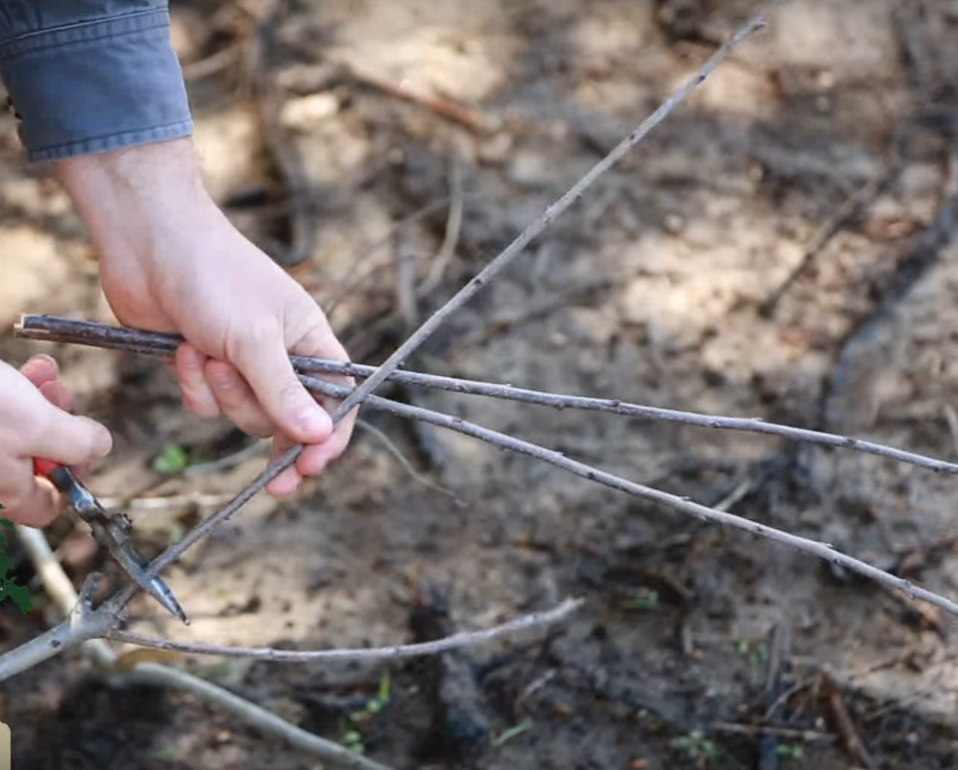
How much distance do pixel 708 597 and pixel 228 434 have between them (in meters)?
0.92

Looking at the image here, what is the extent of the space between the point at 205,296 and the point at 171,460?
861mm

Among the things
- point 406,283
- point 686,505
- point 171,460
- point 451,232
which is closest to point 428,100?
point 451,232

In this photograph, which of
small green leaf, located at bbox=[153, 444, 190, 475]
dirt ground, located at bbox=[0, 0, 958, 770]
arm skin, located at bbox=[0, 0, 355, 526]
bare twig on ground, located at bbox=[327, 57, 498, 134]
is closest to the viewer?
arm skin, located at bbox=[0, 0, 355, 526]

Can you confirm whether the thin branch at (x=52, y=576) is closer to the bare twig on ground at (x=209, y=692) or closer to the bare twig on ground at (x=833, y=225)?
the bare twig on ground at (x=209, y=692)

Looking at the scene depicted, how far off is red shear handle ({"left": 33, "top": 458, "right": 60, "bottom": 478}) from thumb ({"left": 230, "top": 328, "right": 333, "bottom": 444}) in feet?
0.76

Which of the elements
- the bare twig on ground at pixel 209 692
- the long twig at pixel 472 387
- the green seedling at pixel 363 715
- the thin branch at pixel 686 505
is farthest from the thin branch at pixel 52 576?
the thin branch at pixel 686 505

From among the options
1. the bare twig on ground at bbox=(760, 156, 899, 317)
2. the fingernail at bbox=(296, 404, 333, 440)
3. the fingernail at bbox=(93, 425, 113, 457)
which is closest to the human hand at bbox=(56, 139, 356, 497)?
the fingernail at bbox=(296, 404, 333, 440)

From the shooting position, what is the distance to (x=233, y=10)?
330 cm

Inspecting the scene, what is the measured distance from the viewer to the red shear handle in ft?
4.38

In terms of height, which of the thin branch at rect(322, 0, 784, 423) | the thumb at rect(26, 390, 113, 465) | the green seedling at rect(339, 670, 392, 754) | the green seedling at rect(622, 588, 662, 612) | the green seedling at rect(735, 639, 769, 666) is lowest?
the green seedling at rect(735, 639, 769, 666)

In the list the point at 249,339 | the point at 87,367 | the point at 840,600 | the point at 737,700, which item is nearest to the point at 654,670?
the point at 737,700

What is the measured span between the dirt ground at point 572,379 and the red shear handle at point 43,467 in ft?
1.93

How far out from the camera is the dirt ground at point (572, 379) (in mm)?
1771

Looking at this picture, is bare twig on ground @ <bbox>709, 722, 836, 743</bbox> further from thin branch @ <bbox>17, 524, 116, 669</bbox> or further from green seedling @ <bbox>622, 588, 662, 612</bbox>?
thin branch @ <bbox>17, 524, 116, 669</bbox>
